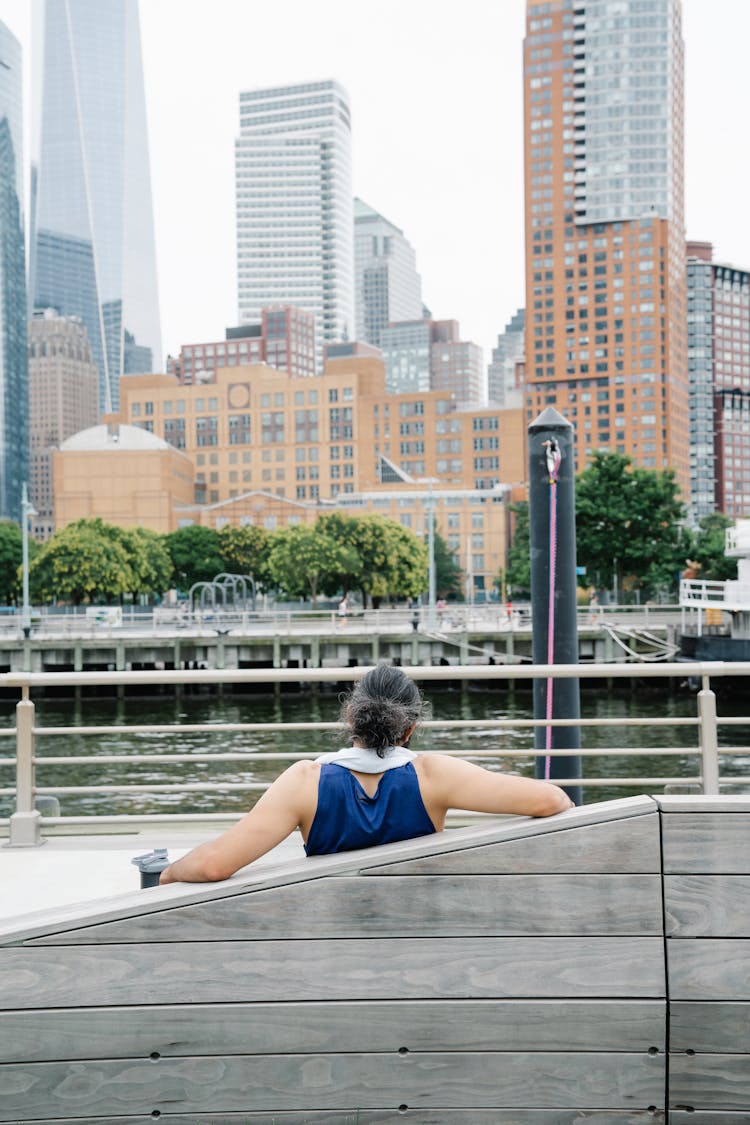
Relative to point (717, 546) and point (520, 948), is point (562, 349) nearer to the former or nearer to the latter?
point (717, 546)

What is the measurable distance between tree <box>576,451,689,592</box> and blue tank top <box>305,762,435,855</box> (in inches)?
2119

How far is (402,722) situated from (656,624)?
44.2 metres

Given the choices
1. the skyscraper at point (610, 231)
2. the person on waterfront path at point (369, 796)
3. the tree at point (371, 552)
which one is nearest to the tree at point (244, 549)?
the tree at point (371, 552)

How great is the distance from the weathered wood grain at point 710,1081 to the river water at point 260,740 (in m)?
8.34

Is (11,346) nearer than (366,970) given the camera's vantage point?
No

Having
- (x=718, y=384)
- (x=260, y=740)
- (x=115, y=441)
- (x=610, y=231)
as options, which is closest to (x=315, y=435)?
(x=115, y=441)

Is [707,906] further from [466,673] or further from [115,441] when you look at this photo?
[115,441]

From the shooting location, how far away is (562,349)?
157 metres

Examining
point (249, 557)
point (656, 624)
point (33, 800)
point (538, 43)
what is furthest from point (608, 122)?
point (33, 800)

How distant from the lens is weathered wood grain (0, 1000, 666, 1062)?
10.8ft

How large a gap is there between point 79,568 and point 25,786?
64.4m

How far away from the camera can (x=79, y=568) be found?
67625 mm

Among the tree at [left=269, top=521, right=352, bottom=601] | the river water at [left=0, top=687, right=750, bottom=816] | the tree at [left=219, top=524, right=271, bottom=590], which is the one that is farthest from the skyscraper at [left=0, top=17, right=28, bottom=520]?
the river water at [left=0, top=687, right=750, bottom=816]

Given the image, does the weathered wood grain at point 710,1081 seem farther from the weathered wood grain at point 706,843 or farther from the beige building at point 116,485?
the beige building at point 116,485
